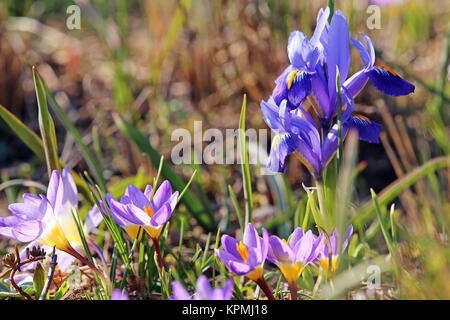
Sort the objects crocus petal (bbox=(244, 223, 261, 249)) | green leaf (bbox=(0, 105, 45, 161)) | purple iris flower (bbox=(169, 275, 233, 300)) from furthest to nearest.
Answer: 1. green leaf (bbox=(0, 105, 45, 161))
2. crocus petal (bbox=(244, 223, 261, 249))
3. purple iris flower (bbox=(169, 275, 233, 300))

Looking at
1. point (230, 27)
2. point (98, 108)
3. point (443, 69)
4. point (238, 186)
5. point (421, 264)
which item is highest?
point (230, 27)

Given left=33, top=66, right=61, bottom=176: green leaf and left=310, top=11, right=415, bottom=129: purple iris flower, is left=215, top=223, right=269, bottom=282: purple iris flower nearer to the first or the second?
left=310, top=11, right=415, bottom=129: purple iris flower

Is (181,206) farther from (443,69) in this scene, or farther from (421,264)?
(443,69)

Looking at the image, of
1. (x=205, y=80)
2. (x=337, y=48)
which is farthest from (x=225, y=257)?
(x=205, y=80)

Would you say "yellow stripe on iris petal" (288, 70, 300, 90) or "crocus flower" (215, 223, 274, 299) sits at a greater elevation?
"yellow stripe on iris petal" (288, 70, 300, 90)

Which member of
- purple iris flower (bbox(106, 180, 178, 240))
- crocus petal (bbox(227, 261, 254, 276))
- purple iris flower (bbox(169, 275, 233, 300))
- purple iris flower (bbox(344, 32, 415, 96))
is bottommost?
purple iris flower (bbox(169, 275, 233, 300))

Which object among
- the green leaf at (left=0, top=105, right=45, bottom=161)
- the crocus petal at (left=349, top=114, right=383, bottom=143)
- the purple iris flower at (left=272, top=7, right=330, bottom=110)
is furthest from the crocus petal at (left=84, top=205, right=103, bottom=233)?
the crocus petal at (left=349, top=114, right=383, bottom=143)

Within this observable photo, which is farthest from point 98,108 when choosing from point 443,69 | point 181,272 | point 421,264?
point 421,264
